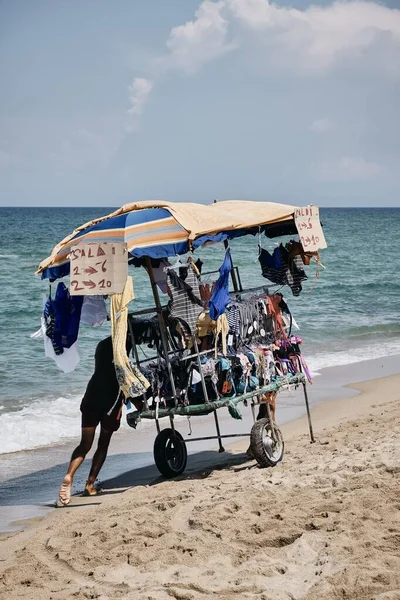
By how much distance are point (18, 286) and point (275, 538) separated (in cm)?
2336

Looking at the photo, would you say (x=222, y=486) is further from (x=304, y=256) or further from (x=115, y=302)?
(x=304, y=256)

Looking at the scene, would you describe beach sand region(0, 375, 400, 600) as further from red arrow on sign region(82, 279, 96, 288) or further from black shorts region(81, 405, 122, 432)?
red arrow on sign region(82, 279, 96, 288)

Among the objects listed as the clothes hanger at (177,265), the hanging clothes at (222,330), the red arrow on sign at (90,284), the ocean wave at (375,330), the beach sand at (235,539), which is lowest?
the ocean wave at (375,330)

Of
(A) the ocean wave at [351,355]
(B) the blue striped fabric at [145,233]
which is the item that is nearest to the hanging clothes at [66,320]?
(B) the blue striped fabric at [145,233]

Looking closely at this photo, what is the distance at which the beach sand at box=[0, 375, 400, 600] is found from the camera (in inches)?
186

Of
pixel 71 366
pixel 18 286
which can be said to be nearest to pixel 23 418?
pixel 71 366

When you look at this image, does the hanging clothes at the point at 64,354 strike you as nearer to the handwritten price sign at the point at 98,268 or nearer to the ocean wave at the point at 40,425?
the handwritten price sign at the point at 98,268

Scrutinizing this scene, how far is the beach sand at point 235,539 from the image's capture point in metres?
4.73

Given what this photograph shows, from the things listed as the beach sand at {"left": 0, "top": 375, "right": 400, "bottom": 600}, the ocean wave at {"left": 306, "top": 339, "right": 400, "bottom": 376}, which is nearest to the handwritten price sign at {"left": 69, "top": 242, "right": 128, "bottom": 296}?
the beach sand at {"left": 0, "top": 375, "right": 400, "bottom": 600}

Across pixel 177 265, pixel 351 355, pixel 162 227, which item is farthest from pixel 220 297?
pixel 351 355

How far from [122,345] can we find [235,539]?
86.6 inches

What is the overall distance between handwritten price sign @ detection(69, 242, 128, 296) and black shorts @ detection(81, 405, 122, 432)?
1.27 metres

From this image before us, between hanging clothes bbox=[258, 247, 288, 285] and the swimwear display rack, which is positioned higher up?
hanging clothes bbox=[258, 247, 288, 285]

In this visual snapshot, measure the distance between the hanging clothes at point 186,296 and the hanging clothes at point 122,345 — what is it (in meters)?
0.37
